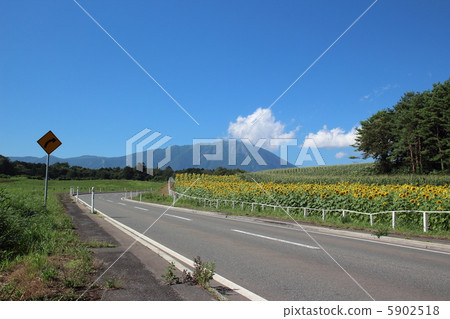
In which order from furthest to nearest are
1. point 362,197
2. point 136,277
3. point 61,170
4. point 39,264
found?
point 61,170 → point 362,197 → point 39,264 → point 136,277

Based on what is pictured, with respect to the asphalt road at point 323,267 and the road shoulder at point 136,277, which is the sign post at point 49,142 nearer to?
the asphalt road at point 323,267

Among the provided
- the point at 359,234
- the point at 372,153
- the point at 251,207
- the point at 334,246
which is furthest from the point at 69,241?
the point at 372,153

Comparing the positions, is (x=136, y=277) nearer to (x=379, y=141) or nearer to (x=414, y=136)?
(x=414, y=136)

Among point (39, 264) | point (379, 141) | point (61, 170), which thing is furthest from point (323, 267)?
point (379, 141)

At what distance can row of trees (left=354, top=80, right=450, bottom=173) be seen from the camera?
46938mm

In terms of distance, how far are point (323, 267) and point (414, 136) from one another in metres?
51.0

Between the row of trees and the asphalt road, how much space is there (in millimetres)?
45448

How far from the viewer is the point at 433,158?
47.8 meters

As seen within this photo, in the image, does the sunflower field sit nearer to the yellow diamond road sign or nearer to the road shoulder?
the road shoulder

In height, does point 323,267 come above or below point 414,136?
below

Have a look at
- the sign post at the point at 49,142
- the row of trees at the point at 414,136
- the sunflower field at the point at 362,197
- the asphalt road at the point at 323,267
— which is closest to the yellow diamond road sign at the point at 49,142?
the sign post at the point at 49,142

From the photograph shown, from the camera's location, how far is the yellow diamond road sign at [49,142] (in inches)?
556

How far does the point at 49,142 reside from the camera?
46.9 feet
